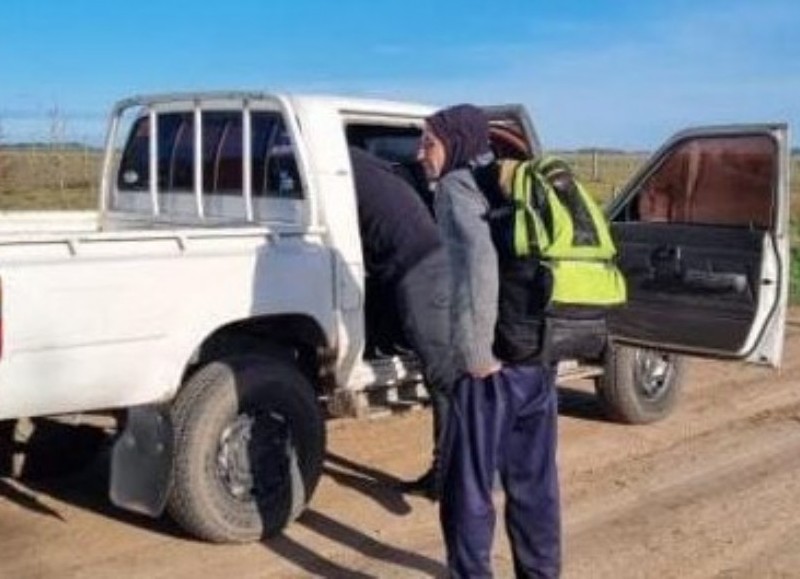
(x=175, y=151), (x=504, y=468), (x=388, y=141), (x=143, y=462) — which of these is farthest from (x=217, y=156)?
(x=504, y=468)

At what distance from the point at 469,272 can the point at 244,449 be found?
1809 mm

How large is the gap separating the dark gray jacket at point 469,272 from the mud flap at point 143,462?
1.57m

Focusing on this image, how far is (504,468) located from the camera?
4953mm

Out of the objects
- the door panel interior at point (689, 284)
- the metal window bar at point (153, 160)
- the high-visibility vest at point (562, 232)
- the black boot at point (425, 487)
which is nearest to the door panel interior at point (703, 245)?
the door panel interior at point (689, 284)

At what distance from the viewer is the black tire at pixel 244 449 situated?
5.68 metres

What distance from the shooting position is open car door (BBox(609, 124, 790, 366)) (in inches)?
274

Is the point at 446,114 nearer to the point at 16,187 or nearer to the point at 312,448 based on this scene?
the point at 312,448

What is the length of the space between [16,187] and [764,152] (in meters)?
38.9

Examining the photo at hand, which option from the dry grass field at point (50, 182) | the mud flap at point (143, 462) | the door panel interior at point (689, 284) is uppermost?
the door panel interior at point (689, 284)

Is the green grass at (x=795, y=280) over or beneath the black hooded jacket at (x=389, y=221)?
beneath

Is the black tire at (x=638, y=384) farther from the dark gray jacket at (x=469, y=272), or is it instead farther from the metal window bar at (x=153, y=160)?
the dark gray jacket at (x=469, y=272)

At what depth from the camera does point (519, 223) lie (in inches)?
182

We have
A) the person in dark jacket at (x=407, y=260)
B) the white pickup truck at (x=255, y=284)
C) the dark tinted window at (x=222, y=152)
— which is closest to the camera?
the white pickup truck at (x=255, y=284)

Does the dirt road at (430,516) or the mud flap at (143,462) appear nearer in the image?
the mud flap at (143,462)
